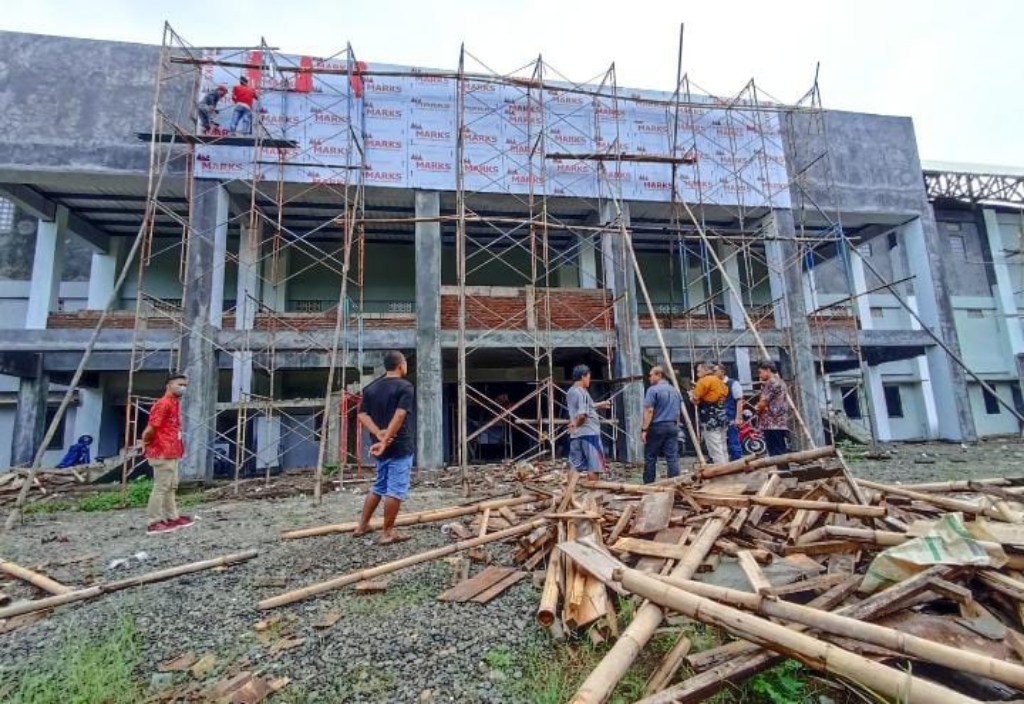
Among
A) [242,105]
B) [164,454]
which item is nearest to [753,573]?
[164,454]

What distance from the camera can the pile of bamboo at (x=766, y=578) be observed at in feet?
6.99

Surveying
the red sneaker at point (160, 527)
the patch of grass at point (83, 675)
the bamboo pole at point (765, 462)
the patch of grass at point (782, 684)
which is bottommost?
the patch of grass at point (83, 675)

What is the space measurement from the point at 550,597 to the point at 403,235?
14.1 meters

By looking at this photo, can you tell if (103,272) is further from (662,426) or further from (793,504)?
(793,504)

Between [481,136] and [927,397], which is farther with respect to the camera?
[927,397]

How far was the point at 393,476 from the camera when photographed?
470cm

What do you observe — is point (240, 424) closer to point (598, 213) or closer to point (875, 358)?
point (598, 213)

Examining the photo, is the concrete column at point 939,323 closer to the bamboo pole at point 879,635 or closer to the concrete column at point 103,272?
the bamboo pole at point 879,635

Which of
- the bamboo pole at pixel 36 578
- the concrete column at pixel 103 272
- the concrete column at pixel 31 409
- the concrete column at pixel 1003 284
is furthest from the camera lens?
the concrete column at pixel 1003 284

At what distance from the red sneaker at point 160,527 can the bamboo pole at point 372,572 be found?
134 inches

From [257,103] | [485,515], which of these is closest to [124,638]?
[485,515]

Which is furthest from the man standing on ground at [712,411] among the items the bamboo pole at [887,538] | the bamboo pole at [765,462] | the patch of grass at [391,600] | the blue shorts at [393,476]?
the patch of grass at [391,600]

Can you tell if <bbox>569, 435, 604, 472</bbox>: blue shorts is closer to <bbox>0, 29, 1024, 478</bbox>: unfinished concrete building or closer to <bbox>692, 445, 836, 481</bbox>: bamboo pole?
<bbox>692, 445, 836, 481</bbox>: bamboo pole

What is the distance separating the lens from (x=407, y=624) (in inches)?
126
